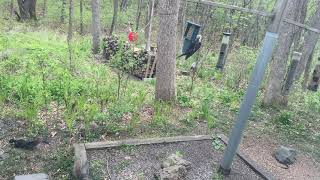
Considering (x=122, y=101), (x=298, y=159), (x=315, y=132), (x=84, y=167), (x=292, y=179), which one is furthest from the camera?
(x=315, y=132)

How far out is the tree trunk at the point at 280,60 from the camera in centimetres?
792

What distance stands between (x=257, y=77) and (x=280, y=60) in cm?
407

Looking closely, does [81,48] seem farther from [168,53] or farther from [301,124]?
[301,124]

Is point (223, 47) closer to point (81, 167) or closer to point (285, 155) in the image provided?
point (285, 155)

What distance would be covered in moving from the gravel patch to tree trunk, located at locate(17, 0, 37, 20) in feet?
56.9

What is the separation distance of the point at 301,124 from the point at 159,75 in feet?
10.9

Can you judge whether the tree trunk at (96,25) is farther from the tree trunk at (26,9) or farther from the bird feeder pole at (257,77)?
the bird feeder pole at (257,77)

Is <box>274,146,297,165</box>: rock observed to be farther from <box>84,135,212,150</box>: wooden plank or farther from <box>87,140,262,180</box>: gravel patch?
<box>84,135,212,150</box>: wooden plank

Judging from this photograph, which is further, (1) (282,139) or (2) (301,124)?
(2) (301,124)

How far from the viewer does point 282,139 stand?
6914mm

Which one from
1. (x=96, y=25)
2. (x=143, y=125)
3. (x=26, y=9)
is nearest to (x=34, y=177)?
(x=143, y=125)

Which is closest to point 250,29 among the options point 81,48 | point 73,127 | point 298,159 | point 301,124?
point 81,48

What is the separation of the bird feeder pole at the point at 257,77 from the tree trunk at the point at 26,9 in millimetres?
18287

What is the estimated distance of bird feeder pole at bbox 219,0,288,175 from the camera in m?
4.26
